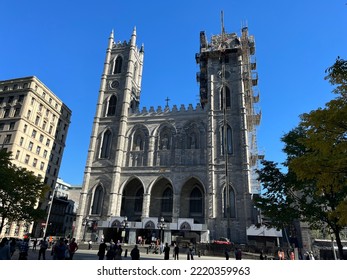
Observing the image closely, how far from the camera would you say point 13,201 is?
26312mm

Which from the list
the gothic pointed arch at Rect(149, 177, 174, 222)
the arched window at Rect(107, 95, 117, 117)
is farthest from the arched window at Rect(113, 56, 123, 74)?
the gothic pointed arch at Rect(149, 177, 174, 222)

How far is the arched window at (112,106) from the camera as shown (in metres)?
45.3

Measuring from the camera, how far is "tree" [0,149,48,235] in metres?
25.0

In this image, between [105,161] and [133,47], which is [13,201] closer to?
[105,161]

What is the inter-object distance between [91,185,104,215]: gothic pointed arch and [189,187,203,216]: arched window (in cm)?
1296

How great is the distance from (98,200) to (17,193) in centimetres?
1406

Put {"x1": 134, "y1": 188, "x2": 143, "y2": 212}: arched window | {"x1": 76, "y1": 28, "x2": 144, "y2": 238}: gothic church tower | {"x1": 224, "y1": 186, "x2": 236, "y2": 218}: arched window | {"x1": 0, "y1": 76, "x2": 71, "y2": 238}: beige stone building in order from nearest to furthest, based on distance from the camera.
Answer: {"x1": 224, "y1": 186, "x2": 236, "y2": 218}: arched window
{"x1": 76, "y1": 28, "x2": 144, "y2": 238}: gothic church tower
{"x1": 134, "y1": 188, "x2": 143, "y2": 212}: arched window
{"x1": 0, "y1": 76, "x2": 71, "y2": 238}: beige stone building

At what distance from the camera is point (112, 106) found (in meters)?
45.8

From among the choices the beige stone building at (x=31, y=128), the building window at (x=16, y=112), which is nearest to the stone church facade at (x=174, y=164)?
the beige stone building at (x=31, y=128)

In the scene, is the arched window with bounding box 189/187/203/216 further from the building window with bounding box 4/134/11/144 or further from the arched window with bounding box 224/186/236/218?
the building window with bounding box 4/134/11/144

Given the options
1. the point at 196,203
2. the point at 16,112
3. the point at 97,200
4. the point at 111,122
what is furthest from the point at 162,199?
the point at 16,112

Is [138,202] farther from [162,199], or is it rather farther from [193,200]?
[193,200]
